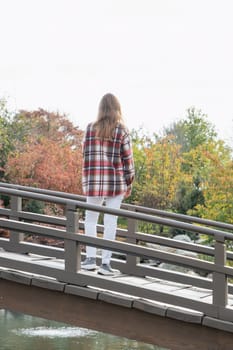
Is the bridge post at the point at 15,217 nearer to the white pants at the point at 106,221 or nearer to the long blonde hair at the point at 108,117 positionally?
the white pants at the point at 106,221

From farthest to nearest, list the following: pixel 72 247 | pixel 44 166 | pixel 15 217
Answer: pixel 44 166, pixel 15 217, pixel 72 247

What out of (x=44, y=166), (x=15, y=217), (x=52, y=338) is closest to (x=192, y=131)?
(x=44, y=166)

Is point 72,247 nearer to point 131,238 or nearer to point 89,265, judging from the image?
point 89,265

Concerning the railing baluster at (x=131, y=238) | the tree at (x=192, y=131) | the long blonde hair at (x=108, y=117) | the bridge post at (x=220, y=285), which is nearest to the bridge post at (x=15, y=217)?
the railing baluster at (x=131, y=238)

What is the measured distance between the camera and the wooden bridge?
261 inches

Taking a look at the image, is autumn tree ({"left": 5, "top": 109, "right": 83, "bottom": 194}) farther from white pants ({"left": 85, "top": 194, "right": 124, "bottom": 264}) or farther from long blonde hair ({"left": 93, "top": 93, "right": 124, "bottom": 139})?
long blonde hair ({"left": 93, "top": 93, "right": 124, "bottom": 139})

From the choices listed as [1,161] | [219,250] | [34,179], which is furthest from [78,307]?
[1,161]

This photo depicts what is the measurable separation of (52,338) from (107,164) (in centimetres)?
1382

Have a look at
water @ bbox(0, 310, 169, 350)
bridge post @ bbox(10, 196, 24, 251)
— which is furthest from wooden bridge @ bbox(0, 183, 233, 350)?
water @ bbox(0, 310, 169, 350)

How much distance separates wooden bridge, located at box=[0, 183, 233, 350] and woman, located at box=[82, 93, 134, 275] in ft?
0.71

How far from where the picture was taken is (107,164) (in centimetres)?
728

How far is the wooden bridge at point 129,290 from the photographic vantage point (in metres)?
6.62

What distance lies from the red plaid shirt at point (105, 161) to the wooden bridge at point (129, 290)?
0.26m

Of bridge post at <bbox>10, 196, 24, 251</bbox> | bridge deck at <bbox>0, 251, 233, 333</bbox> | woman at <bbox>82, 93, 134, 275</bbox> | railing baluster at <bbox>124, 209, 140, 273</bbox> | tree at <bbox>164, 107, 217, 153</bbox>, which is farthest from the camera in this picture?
tree at <bbox>164, 107, 217, 153</bbox>
